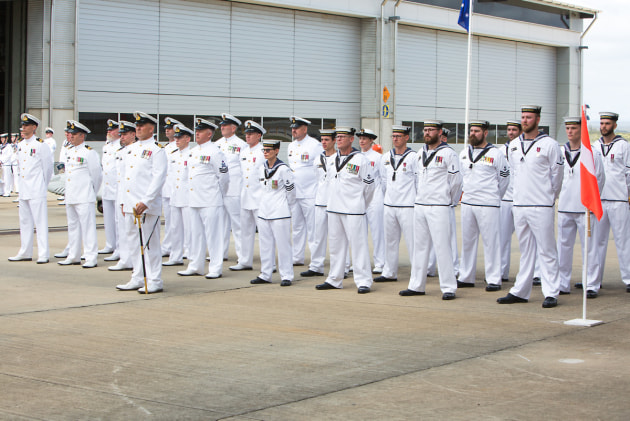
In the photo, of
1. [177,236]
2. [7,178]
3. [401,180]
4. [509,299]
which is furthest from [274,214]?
[7,178]

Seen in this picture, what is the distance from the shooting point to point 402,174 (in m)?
12.0

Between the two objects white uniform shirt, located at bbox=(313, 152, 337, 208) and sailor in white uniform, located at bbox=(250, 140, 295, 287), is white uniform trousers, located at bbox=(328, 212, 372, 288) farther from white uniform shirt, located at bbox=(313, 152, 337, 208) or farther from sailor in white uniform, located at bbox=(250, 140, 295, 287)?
white uniform shirt, located at bbox=(313, 152, 337, 208)

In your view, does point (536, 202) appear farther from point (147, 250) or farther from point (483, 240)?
point (147, 250)

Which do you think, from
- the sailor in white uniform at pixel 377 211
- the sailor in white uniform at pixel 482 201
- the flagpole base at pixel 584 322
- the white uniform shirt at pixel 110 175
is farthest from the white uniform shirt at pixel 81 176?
the flagpole base at pixel 584 322

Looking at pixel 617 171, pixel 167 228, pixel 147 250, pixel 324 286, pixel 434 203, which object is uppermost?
pixel 617 171

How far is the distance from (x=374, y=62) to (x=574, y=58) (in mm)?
15376

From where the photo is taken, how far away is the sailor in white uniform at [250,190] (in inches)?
496

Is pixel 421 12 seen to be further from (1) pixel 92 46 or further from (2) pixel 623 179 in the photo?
(2) pixel 623 179

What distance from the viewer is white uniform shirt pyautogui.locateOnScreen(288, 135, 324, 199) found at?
1347cm

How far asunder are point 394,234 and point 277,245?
172cm

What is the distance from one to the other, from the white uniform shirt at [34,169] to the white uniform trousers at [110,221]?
110cm

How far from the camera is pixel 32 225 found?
45.0 ft

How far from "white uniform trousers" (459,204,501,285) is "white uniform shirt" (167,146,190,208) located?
13.9ft

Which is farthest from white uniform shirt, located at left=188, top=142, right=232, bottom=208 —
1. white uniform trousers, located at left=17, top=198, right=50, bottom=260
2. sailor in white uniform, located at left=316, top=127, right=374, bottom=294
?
white uniform trousers, located at left=17, top=198, right=50, bottom=260
